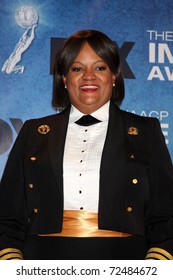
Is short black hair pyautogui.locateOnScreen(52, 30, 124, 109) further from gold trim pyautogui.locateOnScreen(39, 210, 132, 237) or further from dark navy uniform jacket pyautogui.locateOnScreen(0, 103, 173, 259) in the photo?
gold trim pyautogui.locateOnScreen(39, 210, 132, 237)

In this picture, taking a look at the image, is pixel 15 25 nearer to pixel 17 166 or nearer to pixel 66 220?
pixel 17 166

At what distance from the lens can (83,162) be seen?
1950 millimetres

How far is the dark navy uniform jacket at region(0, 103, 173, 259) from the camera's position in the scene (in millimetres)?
1876

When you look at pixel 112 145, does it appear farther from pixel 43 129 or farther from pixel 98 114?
pixel 43 129

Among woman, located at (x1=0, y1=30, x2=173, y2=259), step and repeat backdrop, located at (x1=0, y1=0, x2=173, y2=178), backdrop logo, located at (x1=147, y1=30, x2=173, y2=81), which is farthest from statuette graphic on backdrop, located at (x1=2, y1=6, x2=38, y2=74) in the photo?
woman, located at (x1=0, y1=30, x2=173, y2=259)

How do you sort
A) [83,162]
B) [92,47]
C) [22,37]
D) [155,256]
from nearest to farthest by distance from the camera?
[155,256] → [83,162] → [92,47] → [22,37]

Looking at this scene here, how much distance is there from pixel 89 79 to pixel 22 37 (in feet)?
3.12

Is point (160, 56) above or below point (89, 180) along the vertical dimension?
above

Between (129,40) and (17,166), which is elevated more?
(129,40)

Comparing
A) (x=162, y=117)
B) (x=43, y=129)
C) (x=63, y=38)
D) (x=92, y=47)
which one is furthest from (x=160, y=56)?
(x=43, y=129)

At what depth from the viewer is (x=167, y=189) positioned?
1902 millimetres
